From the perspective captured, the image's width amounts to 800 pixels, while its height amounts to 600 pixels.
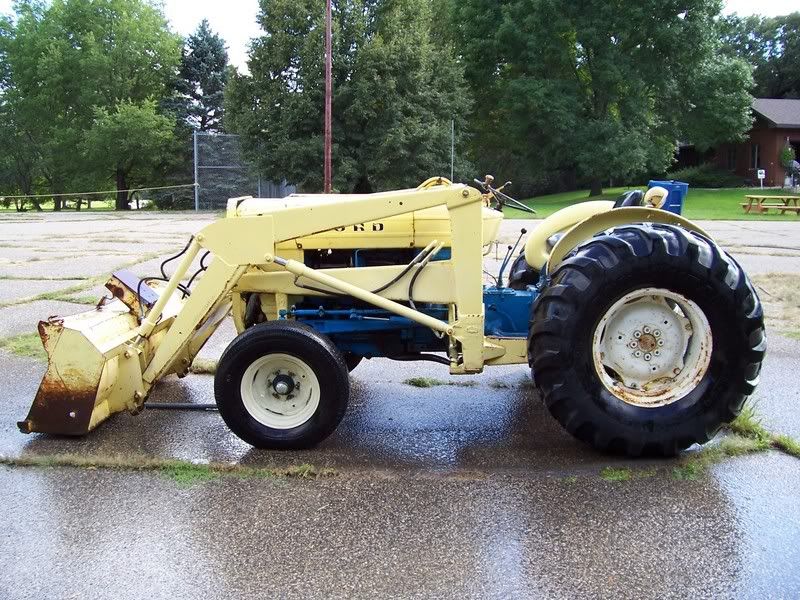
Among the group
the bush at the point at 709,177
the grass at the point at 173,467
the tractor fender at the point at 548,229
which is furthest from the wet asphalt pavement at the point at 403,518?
the bush at the point at 709,177

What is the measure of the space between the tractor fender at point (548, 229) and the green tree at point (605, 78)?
33.1m

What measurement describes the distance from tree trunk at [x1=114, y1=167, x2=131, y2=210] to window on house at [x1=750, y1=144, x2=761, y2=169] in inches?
1433

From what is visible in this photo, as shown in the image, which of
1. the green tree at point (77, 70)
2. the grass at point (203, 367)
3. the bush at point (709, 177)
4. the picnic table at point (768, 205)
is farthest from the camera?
the green tree at point (77, 70)

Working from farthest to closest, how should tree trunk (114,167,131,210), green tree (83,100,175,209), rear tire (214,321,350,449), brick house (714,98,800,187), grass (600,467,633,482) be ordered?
tree trunk (114,167,131,210)
brick house (714,98,800,187)
green tree (83,100,175,209)
rear tire (214,321,350,449)
grass (600,467,633,482)

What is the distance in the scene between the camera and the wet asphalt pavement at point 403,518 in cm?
300

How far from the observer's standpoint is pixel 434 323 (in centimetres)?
421

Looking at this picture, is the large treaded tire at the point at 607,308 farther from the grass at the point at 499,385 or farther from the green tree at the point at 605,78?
the green tree at the point at 605,78

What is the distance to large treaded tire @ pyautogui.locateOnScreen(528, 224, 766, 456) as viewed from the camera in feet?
12.9

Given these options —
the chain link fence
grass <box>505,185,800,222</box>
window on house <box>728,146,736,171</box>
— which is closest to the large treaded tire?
grass <box>505,185,800,222</box>

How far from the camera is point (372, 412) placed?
16.8 feet

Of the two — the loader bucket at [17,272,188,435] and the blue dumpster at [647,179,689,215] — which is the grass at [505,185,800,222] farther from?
the loader bucket at [17,272,188,435]

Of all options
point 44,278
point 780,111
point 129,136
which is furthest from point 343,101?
point 780,111

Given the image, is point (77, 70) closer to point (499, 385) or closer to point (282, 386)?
point (499, 385)

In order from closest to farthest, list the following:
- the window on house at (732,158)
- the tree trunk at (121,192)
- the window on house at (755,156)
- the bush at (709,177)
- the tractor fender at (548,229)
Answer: the tractor fender at (548,229) → the tree trunk at (121,192) → the bush at (709,177) → the window on house at (755,156) → the window on house at (732,158)
